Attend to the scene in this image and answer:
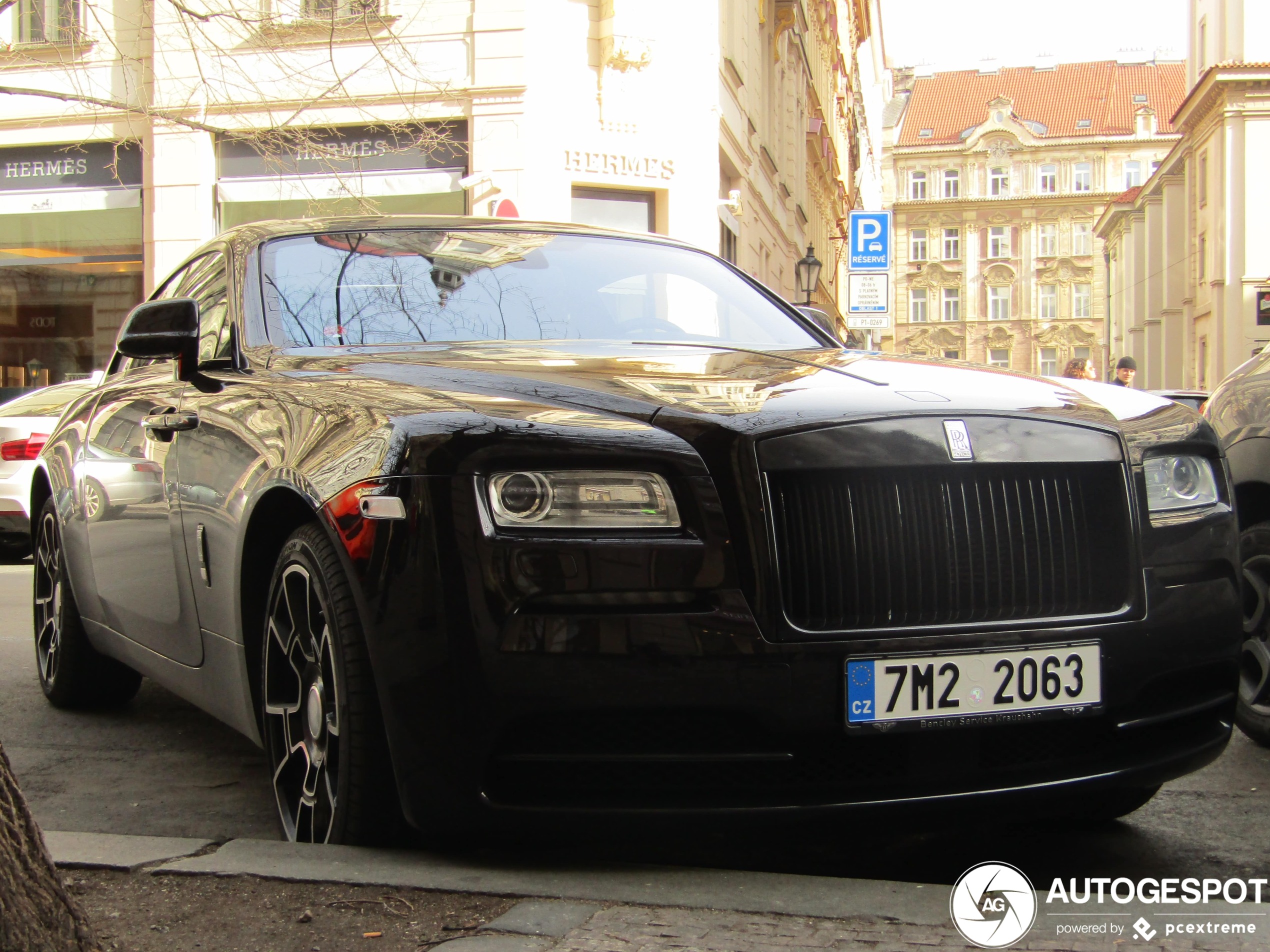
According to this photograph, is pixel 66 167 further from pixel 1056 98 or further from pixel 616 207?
pixel 1056 98

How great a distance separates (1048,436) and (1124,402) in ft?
1.48

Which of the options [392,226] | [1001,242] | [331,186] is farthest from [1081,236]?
[392,226]

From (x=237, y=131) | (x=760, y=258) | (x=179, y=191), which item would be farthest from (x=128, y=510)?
(x=760, y=258)

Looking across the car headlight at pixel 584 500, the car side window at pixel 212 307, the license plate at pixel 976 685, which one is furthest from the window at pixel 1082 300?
the car headlight at pixel 584 500

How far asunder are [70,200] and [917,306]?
84.6m

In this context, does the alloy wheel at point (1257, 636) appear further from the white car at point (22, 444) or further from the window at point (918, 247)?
the window at point (918, 247)

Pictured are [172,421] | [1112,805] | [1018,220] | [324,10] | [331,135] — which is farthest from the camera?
[1018,220]

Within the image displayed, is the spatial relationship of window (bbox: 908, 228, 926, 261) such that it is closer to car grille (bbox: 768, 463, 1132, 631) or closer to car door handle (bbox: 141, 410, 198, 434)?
car door handle (bbox: 141, 410, 198, 434)

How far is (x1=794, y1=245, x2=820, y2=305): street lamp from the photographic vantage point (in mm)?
22250

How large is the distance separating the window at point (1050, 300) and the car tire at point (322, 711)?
324 feet

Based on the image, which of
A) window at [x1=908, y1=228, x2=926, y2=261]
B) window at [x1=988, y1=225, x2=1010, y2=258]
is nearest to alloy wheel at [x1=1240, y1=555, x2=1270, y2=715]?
window at [x1=988, y1=225, x2=1010, y2=258]

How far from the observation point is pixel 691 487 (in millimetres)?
2680

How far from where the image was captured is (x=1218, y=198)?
51.2m

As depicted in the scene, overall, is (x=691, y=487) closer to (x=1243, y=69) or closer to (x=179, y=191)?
(x=179, y=191)
